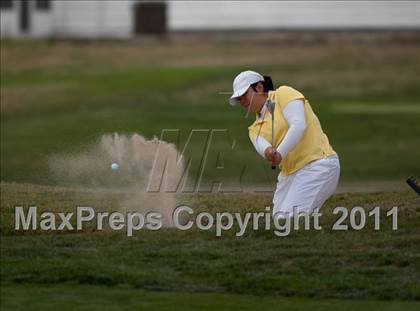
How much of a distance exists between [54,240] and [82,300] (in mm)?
1049

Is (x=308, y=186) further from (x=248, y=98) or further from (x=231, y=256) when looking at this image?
(x=231, y=256)

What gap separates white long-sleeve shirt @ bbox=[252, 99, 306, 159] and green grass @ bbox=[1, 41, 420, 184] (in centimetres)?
329

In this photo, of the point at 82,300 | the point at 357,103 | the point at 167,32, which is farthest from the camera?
the point at 167,32

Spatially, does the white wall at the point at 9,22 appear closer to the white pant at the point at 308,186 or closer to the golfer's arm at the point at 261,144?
the white pant at the point at 308,186

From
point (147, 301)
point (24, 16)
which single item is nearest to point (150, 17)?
point (24, 16)

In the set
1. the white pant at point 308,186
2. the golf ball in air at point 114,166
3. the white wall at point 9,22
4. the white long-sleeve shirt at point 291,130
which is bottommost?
the white wall at point 9,22

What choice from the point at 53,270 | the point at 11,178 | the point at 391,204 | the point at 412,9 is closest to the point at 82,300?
the point at 53,270

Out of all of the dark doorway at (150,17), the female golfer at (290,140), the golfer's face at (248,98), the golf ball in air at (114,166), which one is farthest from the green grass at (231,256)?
the dark doorway at (150,17)

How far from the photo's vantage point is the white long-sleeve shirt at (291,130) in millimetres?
8945

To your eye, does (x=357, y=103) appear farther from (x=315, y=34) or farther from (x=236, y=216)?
(x=236, y=216)

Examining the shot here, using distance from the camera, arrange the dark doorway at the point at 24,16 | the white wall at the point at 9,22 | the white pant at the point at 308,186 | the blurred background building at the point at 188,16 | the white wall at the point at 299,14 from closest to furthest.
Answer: the white pant at the point at 308,186
the white wall at the point at 299,14
the blurred background building at the point at 188,16
the white wall at the point at 9,22
the dark doorway at the point at 24,16

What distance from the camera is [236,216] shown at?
10.9m

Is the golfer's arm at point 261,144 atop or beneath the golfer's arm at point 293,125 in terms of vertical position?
beneath

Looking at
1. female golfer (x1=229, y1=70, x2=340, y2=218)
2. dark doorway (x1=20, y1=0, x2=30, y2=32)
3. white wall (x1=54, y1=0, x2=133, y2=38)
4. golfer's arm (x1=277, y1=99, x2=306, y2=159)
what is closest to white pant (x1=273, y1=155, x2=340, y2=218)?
female golfer (x1=229, y1=70, x2=340, y2=218)
